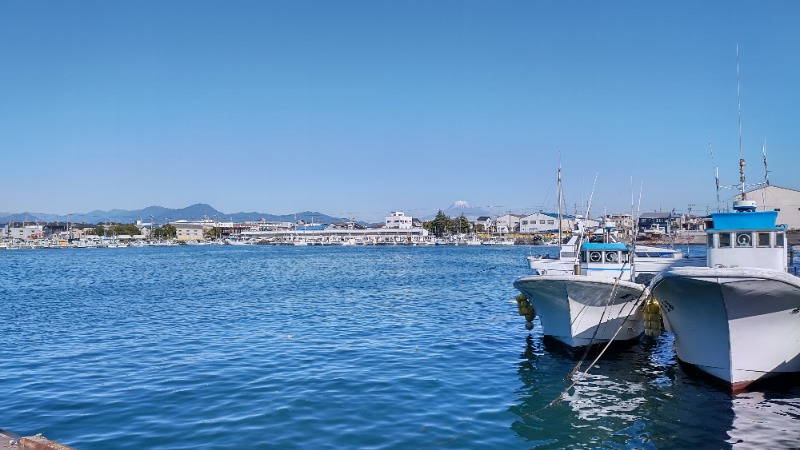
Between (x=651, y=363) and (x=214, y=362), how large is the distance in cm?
1556

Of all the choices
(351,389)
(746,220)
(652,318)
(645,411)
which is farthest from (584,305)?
(351,389)

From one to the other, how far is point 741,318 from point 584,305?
6191 mm

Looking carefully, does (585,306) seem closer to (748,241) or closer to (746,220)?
(748,241)

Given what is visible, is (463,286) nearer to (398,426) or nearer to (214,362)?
(214,362)

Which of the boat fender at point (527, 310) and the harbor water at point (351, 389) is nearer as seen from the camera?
the harbor water at point (351, 389)

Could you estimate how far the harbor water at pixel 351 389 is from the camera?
14922 mm

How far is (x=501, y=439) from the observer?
48.9ft

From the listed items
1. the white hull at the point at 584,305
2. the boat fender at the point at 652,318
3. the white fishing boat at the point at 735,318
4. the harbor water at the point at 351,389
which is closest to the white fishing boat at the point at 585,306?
the white hull at the point at 584,305

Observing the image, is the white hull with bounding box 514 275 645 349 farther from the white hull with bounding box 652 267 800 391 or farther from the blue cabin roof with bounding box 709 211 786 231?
the blue cabin roof with bounding box 709 211 786 231

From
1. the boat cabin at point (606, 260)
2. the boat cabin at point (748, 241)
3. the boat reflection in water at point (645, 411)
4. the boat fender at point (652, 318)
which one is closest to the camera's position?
the boat reflection in water at point (645, 411)

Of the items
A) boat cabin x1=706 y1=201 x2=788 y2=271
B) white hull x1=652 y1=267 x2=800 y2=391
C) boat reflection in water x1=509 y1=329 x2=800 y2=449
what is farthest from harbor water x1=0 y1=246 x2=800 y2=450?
boat cabin x1=706 y1=201 x2=788 y2=271

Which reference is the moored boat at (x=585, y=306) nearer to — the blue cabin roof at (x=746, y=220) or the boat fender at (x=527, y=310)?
the boat fender at (x=527, y=310)

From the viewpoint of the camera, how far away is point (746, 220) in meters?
21.2

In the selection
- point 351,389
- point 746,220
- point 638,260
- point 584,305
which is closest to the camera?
point 351,389
